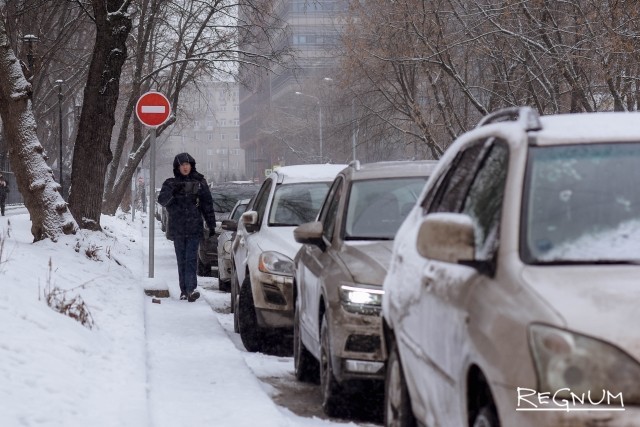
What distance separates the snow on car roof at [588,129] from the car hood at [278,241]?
6.38 meters

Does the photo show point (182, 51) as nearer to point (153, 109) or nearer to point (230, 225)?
point (153, 109)

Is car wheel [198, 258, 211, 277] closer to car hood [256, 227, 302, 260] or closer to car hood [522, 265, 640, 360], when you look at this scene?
car hood [256, 227, 302, 260]

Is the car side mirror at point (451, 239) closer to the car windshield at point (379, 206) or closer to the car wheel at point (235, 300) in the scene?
the car windshield at point (379, 206)

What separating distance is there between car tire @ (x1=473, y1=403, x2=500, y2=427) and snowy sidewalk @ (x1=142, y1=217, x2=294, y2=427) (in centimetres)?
332

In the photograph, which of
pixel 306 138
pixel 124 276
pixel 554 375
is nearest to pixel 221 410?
pixel 554 375

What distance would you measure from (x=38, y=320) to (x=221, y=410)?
5.85 feet

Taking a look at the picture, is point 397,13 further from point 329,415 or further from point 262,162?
point 262,162

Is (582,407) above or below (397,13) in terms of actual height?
below

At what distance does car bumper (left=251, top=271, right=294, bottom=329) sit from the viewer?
1082 centimetres

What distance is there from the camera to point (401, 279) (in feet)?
18.1

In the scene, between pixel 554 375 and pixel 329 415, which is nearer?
pixel 554 375

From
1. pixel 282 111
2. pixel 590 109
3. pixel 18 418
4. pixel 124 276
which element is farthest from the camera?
pixel 282 111

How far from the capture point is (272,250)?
11148 mm

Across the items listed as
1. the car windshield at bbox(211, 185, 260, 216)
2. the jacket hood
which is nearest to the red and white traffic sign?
the jacket hood
